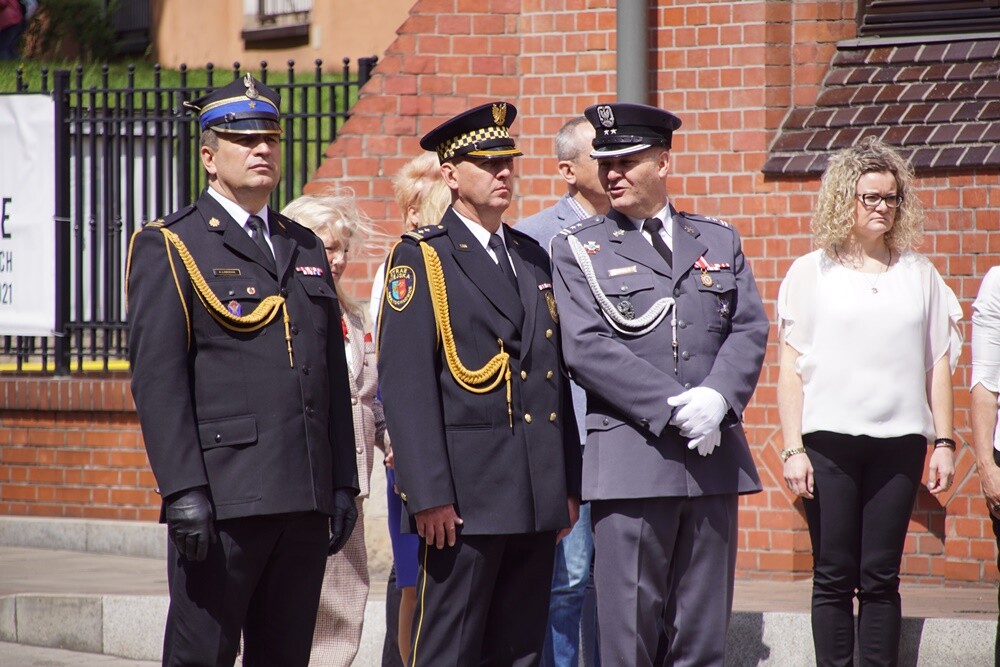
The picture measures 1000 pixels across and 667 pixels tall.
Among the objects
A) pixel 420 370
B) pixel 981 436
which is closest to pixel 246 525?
pixel 420 370

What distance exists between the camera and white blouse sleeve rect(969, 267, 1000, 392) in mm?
5516

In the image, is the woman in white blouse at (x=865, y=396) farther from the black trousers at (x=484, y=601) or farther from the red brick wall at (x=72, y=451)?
the red brick wall at (x=72, y=451)

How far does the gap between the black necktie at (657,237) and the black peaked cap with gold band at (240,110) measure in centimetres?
128

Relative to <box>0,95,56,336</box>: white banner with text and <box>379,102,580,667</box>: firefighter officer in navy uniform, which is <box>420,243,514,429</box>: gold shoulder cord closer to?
<box>379,102,580,667</box>: firefighter officer in navy uniform

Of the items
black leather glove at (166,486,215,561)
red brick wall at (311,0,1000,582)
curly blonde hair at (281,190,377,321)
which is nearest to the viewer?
black leather glove at (166,486,215,561)

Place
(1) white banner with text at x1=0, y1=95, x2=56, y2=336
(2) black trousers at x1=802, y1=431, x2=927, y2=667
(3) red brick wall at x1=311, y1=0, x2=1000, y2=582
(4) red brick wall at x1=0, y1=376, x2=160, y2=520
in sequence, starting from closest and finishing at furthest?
(2) black trousers at x1=802, y1=431, x2=927, y2=667, (3) red brick wall at x1=311, y1=0, x2=1000, y2=582, (4) red brick wall at x1=0, y1=376, x2=160, y2=520, (1) white banner with text at x1=0, y1=95, x2=56, y2=336

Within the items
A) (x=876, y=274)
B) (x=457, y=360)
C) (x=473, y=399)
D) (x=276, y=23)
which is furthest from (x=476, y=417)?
(x=276, y=23)

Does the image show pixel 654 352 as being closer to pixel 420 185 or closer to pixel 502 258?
pixel 502 258

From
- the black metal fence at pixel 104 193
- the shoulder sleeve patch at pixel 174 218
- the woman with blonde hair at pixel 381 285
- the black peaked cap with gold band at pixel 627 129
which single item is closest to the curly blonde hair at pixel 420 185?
the woman with blonde hair at pixel 381 285

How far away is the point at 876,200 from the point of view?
5.54m

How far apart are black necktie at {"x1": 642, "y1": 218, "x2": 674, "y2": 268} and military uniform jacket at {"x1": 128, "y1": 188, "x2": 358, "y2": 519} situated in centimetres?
115

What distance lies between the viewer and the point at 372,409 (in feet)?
19.9

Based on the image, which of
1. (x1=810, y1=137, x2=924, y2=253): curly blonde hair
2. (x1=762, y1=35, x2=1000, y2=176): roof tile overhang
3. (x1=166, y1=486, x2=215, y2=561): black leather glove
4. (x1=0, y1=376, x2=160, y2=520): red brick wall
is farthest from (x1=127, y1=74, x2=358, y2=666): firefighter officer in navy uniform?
(x1=0, y1=376, x2=160, y2=520): red brick wall

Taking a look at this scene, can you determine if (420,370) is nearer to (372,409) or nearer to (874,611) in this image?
(372,409)
